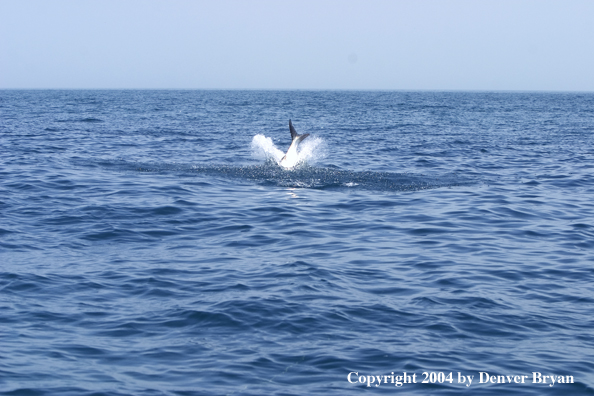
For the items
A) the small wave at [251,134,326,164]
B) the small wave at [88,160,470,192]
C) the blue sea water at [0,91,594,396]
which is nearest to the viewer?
the blue sea water at [0,91,594,396]

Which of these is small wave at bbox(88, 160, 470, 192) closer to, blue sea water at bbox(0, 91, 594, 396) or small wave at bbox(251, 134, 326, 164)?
blue sea water at bbox(0, 91, 594, 396)

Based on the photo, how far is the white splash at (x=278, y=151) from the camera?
2844 centimetres

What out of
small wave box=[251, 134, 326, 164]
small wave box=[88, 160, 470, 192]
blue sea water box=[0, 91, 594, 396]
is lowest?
blue sea water box=[0, 91, 594, 396]

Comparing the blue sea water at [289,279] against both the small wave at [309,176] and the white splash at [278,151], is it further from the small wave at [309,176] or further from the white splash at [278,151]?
the white splash at [278,151]

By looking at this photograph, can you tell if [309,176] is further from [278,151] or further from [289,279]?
[289,279]

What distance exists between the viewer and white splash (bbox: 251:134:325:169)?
2844 cm

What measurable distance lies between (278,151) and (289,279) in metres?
19.0

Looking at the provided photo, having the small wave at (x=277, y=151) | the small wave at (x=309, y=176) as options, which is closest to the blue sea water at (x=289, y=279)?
the small wave at (x=309, y=176)

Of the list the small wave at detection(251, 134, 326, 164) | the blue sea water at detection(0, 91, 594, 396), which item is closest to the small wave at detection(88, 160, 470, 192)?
the blue sea water at detection(0, 91, 594, 396)

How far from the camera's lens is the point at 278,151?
30.3 metres

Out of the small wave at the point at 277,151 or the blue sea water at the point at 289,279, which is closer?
the blue sea water at the point at 289,279

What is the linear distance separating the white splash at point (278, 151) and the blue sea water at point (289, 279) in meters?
3.34

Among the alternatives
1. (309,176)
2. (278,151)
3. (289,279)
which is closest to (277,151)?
(278,151)

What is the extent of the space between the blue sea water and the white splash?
10.9 feet
